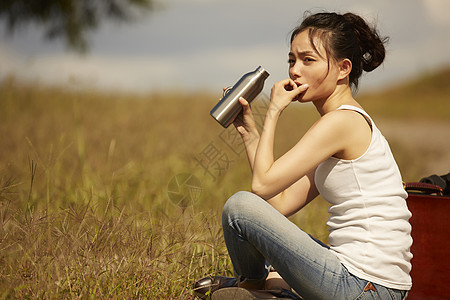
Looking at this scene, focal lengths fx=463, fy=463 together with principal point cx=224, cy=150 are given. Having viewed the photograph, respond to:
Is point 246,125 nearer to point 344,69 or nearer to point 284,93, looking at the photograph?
point 284,93

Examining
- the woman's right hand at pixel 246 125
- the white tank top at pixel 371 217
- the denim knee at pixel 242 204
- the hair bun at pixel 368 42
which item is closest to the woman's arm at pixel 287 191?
the woman's right hand at pixel 246 125

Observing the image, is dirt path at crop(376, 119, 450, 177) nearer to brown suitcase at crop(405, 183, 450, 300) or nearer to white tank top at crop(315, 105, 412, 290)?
brown suitcase at crop(405, 183, 450, 300)

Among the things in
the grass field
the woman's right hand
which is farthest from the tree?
the woman's right hand

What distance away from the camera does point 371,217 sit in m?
1.80

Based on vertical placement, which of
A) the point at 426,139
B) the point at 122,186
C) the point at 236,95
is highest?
the point at 236,95

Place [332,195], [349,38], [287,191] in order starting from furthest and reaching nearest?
[287,191] → [349,38] → [332,195]

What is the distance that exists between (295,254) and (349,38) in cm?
96

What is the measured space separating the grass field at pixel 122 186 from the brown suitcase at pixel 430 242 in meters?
0.94

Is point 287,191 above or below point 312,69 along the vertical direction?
below

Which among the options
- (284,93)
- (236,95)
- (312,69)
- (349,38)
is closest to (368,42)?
(349,38)

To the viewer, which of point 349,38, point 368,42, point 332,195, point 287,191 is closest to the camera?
point 332,195

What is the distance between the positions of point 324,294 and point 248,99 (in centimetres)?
89

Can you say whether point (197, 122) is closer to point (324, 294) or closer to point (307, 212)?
point (307, 212)

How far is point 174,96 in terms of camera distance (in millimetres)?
8906
